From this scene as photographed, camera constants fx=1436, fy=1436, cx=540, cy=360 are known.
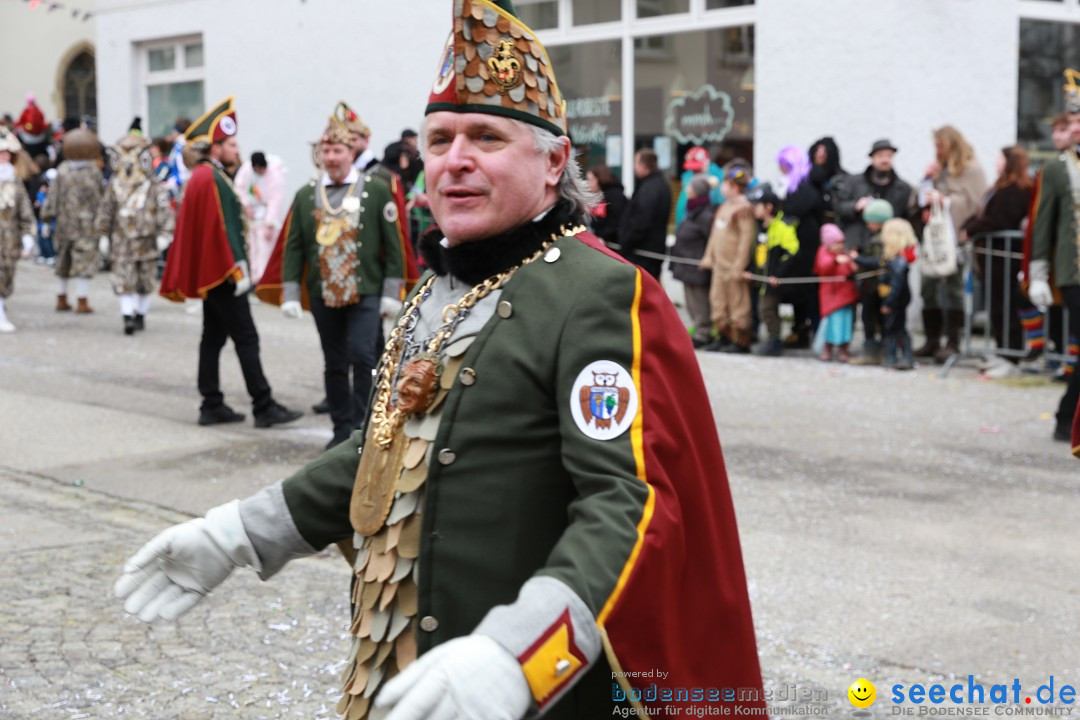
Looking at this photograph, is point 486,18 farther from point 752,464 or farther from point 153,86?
point 153,86

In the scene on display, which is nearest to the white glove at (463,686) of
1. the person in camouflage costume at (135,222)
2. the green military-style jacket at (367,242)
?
the green military-style jacket at (367,242)

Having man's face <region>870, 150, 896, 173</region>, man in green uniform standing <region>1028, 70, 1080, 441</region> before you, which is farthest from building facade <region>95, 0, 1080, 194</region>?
man in green uniform standing <region>1028, 70, 1080, 441</region>

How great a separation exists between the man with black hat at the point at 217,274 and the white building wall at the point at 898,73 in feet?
23.2

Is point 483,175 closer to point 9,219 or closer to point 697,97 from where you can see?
point 9,219

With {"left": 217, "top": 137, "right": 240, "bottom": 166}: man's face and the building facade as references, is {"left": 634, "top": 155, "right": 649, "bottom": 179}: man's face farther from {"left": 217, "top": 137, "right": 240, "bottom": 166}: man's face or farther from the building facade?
{"left": 217, "top": 137, "right": 240, "bottom": 166}: man's face

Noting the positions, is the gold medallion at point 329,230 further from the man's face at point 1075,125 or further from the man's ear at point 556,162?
the man's ear at point 556,162

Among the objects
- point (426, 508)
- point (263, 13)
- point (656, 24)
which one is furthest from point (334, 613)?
point (263, 13)

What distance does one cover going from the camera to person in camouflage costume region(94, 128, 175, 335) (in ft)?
46.4

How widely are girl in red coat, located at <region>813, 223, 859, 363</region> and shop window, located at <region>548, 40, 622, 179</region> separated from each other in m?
5.25

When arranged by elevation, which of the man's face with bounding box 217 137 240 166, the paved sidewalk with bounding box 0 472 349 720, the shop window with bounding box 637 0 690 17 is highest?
the shop window with bounding box 637 0 690 17

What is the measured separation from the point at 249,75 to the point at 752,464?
15.1 meters

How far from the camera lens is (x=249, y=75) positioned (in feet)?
70.8

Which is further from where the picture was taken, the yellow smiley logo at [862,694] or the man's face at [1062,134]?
the man's face at [1062,134]

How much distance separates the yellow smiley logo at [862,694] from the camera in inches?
182
